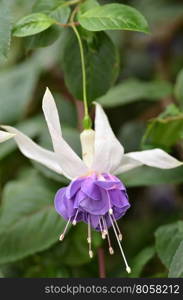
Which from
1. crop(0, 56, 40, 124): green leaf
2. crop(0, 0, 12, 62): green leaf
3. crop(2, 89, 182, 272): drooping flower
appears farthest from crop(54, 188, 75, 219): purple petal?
crop(0, 56, 40, 124): green leaf

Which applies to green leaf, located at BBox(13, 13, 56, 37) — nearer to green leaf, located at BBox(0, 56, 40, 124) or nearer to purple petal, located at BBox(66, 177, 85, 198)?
purple petal, located at BBox(66, 177, 85, 198)

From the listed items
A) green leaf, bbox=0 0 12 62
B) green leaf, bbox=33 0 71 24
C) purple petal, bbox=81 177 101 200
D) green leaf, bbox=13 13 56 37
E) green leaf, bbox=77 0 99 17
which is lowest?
purple petal, bbox=81 177 101 200

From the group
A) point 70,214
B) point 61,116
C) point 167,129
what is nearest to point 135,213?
point 61,116

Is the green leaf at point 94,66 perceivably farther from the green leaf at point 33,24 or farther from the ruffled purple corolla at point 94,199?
the ruffled purple corolla at point 94,199

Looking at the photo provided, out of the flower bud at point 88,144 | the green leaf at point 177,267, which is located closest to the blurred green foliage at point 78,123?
the green leaf at point 177,267

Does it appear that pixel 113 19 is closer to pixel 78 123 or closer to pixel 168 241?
pixel 168 241

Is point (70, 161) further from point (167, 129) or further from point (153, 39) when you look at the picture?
point (153, 39)

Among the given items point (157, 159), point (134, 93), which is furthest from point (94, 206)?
point (134, 93)
